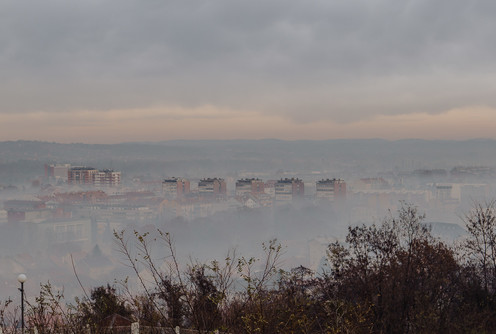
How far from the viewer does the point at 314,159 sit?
571ft

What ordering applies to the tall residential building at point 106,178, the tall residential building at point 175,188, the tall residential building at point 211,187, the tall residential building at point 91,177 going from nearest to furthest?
the tall residential building at point 175,188 < the tall residential building at point 211,187 < the tall residential building at point 106,178 < the tall residential building at point 91,177

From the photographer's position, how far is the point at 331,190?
140m

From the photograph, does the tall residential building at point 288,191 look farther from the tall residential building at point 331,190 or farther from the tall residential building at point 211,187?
the tall residential building at point 211,187

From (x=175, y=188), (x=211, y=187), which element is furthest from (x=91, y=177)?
(x=211, y=187)

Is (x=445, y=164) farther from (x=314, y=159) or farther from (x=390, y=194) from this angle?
(x=314, y=159)

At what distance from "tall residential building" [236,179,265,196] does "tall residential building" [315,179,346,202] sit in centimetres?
1410

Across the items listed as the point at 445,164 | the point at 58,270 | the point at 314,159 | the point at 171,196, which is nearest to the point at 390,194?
the point at 445,164

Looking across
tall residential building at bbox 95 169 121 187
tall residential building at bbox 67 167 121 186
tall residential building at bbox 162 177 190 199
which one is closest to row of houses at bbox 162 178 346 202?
tall residential building at bbox 162 177 190 199

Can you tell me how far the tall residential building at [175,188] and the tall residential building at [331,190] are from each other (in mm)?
32802

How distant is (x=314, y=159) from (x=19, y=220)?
8714 centimetres

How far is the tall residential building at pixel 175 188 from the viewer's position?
140875mm

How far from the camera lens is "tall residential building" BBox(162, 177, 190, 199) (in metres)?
141

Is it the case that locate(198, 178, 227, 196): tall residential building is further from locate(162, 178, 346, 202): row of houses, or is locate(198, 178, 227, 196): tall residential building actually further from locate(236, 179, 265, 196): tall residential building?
locate(236, 179, 265, 196): tall residential building

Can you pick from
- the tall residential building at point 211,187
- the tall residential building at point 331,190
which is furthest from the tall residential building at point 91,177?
the tall residential building at point 331,190
